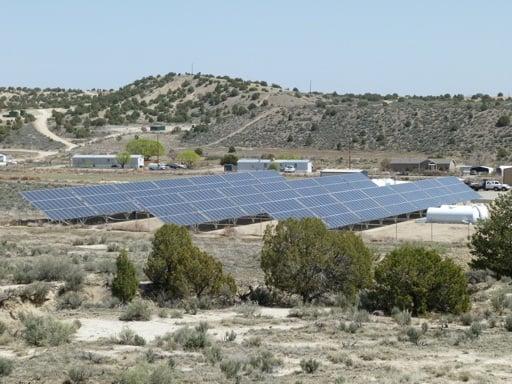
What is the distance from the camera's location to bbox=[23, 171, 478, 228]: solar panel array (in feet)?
180

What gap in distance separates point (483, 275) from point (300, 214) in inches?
800

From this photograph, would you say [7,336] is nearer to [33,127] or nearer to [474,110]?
[474,110]

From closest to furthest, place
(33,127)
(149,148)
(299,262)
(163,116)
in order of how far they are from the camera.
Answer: (299,262) → (149,148) → (33,127) → (163,116)

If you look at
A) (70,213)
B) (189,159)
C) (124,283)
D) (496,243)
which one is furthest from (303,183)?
(189,159)

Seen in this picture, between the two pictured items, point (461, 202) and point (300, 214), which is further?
point (461, 202)

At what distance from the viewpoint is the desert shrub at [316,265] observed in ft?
106

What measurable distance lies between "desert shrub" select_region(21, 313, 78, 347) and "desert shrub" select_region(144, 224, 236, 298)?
727cm

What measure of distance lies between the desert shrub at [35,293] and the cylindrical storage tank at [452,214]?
36079 mm

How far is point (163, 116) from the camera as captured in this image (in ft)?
569

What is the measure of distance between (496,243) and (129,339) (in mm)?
19075

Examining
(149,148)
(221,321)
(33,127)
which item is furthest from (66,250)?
(33,127)

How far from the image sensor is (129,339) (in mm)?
23125

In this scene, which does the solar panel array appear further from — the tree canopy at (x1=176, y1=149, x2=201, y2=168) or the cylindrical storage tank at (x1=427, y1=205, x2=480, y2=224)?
the tree canopy at (x1=176, y1=149, x2=201, y2=168)

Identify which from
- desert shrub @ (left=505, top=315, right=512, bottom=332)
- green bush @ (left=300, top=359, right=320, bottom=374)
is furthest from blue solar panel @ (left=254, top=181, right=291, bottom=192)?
green bush @ (left=300, top=359, right=320, bottom=374)
